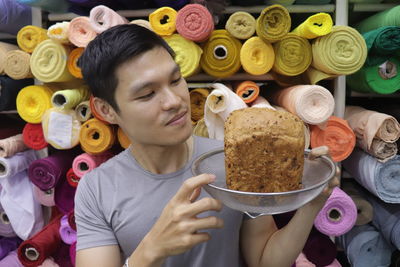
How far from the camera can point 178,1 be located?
116 centimetres

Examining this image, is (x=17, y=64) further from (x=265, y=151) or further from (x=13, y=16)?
(x=265, y=151)

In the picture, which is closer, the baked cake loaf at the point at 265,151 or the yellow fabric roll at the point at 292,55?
the baked cake loaf at the point at 265,151

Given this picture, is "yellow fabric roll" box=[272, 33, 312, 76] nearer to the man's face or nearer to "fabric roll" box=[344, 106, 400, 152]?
"fabric roll" box=[344, 106, 400, 152]

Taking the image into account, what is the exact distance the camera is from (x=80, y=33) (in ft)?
3.77

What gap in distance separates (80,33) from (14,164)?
59 cm

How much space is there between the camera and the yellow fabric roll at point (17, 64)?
1.25 metres

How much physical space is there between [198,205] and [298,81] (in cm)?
85

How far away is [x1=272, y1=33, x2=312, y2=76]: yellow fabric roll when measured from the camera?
111 centimetres

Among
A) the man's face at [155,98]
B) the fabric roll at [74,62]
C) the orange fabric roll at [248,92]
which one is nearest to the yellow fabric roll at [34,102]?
the fabric roll at [74,62]

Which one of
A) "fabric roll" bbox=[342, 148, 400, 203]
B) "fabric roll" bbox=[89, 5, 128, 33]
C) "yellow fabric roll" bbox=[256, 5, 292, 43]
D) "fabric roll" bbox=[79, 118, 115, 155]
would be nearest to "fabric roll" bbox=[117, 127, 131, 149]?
"fabric roll" bbox=[79, 118, 115, 155]

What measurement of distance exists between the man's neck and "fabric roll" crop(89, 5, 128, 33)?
460 millimetres

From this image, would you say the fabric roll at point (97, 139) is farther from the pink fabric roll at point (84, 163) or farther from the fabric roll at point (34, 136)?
the fabric roll at point (34, 136)

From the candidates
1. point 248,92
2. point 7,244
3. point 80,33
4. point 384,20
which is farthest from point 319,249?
point 7,244

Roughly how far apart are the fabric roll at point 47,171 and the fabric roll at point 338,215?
0.98m
